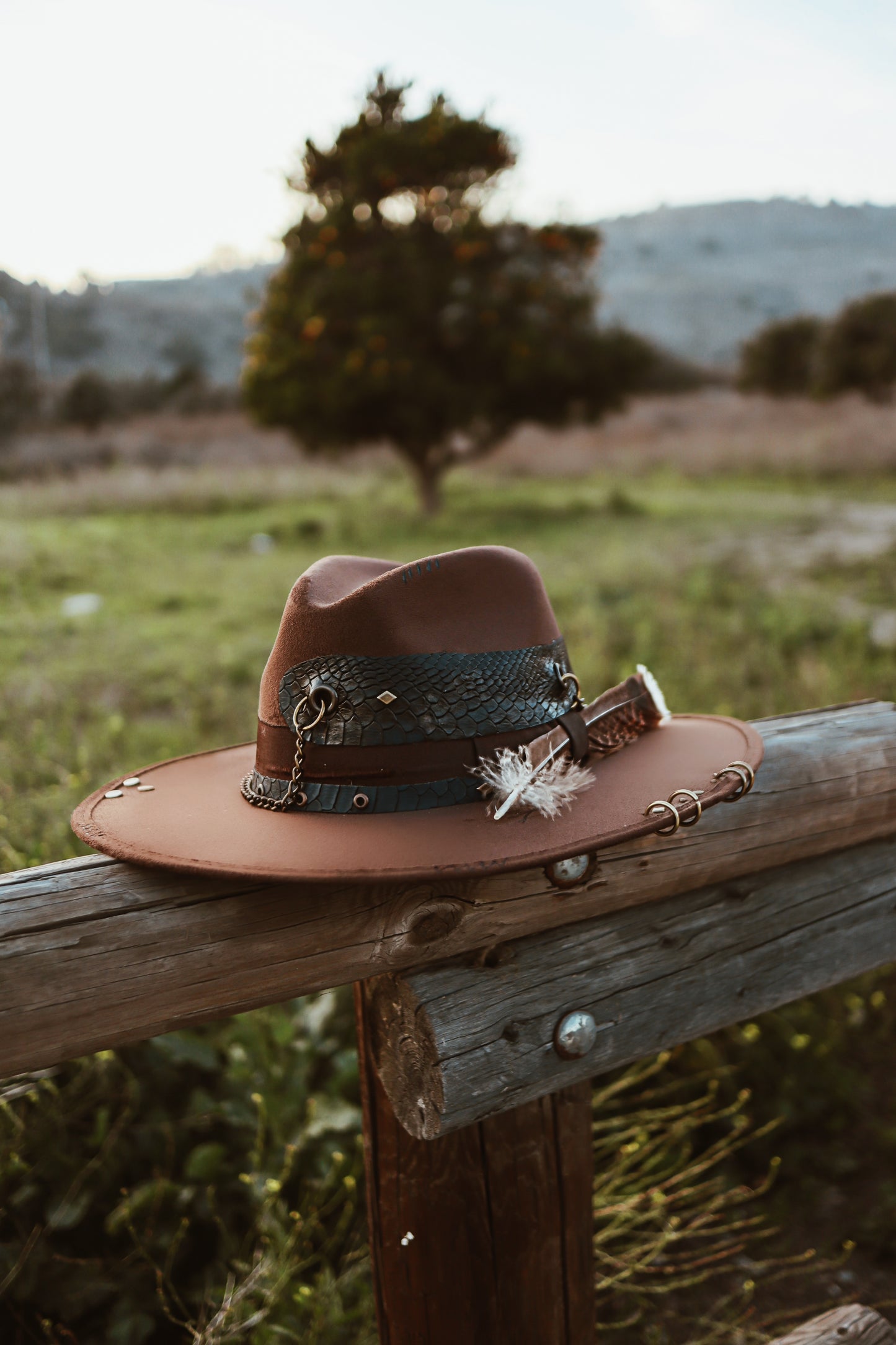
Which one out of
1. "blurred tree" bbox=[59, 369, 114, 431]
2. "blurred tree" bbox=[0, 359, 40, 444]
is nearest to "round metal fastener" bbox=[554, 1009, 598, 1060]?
"blurred tree" bbox=[0, 359, 40, 444]

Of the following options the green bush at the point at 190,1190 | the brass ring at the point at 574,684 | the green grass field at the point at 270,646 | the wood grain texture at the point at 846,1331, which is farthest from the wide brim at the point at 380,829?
the wood grain texture at the point at 846,1331

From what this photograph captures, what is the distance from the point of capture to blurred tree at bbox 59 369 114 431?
A: 18375mm

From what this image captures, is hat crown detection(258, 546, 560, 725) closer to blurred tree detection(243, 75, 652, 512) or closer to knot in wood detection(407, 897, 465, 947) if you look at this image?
knot in wood detection(407, 897, 465, 947)

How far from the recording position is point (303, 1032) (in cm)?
274

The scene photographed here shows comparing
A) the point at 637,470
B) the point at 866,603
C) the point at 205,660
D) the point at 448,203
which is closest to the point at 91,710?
the point at 205,660

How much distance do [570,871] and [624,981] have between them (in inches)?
13.4

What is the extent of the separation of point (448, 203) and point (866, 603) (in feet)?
30.4

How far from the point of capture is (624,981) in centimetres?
180

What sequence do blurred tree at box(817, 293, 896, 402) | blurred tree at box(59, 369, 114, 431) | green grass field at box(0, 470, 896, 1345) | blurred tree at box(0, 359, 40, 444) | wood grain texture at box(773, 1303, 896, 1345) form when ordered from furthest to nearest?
blurred tree at box(59, 369, 114, 431), blurred tree at box(817, 293, 896, 402), blurred tree at box(0, 359, 40, 444), green grass field at box(0, 470, 896, 1345), wood grain texture at box(773, 1303, 896, 1345)

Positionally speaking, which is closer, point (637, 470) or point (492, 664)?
point (492, 664)

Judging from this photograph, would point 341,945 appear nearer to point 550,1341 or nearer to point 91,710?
point 550,1341

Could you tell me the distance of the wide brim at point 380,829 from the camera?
1.26 metres

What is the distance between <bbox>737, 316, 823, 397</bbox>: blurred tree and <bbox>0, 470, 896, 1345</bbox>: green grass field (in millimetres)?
3712

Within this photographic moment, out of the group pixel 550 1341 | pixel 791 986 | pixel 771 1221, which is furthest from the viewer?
pixel 771 1221
